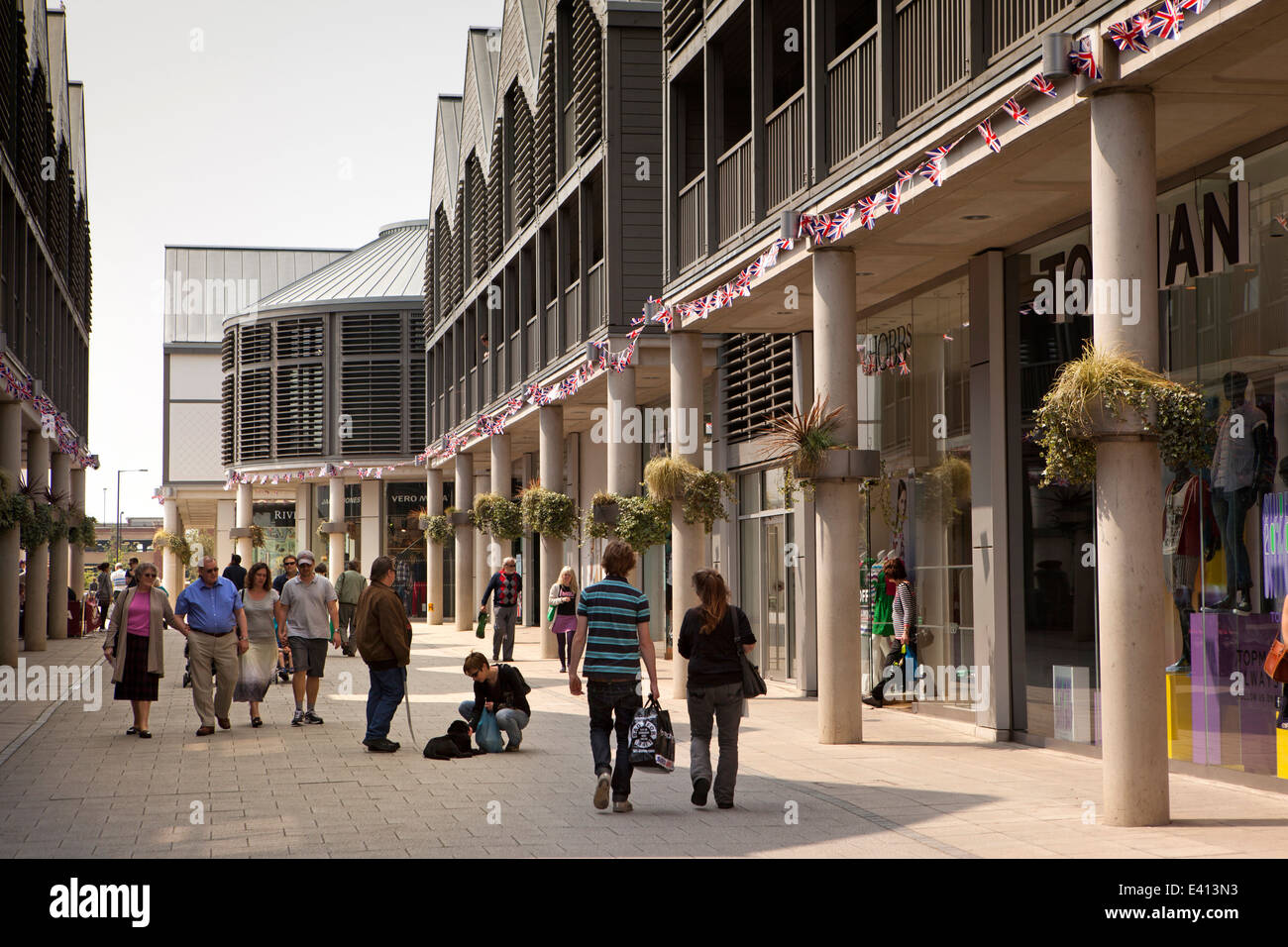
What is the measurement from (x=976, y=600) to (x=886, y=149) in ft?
14.9

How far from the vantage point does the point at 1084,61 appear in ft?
30.1

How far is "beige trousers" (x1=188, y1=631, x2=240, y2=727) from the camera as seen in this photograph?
14.8 metres

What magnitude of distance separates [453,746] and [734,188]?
7641 mm

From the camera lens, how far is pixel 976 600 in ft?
47.1

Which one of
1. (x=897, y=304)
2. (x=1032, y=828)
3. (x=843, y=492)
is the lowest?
(x=1032, y=828)

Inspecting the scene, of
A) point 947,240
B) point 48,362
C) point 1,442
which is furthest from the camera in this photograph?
point 48,362

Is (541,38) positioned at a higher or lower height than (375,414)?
higher

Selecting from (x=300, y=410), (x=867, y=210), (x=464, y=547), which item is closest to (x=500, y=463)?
(x=464, y=547)

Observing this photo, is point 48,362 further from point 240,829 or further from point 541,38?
point 240,829

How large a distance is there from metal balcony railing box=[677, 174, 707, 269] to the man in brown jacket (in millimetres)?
6529

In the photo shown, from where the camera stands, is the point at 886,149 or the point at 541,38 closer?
the point at 886,149

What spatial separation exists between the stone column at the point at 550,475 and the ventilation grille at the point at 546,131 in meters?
3.91

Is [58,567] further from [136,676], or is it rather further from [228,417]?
[136,676]
